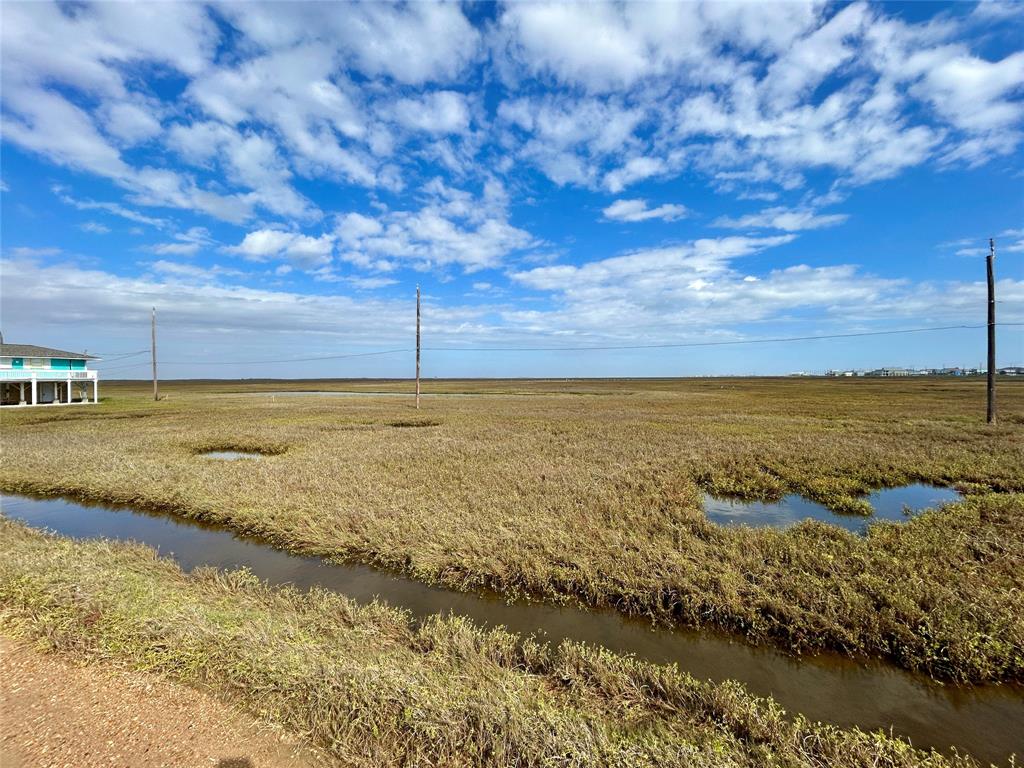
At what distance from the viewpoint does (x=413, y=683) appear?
4.53 m

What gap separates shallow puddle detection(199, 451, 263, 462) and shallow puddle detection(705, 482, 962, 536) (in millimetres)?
18456

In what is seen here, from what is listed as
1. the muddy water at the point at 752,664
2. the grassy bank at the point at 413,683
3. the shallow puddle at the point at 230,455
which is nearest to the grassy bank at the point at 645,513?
the muddy water at the point at 752,664

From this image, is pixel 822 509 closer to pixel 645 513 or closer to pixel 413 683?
pixel 645 513

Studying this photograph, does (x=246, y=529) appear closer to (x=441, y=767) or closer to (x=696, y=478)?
(x=441, y=767)

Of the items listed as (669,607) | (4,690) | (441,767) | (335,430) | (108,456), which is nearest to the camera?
(441,767)

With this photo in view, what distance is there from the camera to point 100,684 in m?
4.62

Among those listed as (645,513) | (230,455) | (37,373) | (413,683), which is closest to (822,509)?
(645,513)

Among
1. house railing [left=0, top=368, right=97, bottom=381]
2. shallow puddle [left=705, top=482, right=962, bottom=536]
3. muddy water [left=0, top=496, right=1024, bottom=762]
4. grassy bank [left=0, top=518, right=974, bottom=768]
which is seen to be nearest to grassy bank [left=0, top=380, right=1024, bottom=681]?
muddy water [left=0, top=496, right=1024, bottom=762]

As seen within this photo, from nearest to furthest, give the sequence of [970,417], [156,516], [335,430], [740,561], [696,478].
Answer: [740,561] → [156,516] → [696,478] → [335,430] → [970,417]

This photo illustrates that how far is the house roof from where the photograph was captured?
4128 cm

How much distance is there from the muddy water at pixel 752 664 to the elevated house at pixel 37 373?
50230 mm

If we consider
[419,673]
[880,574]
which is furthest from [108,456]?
[880,574]

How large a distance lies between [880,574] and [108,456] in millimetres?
24833

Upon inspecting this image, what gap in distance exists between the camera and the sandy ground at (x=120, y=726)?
3.75 m
